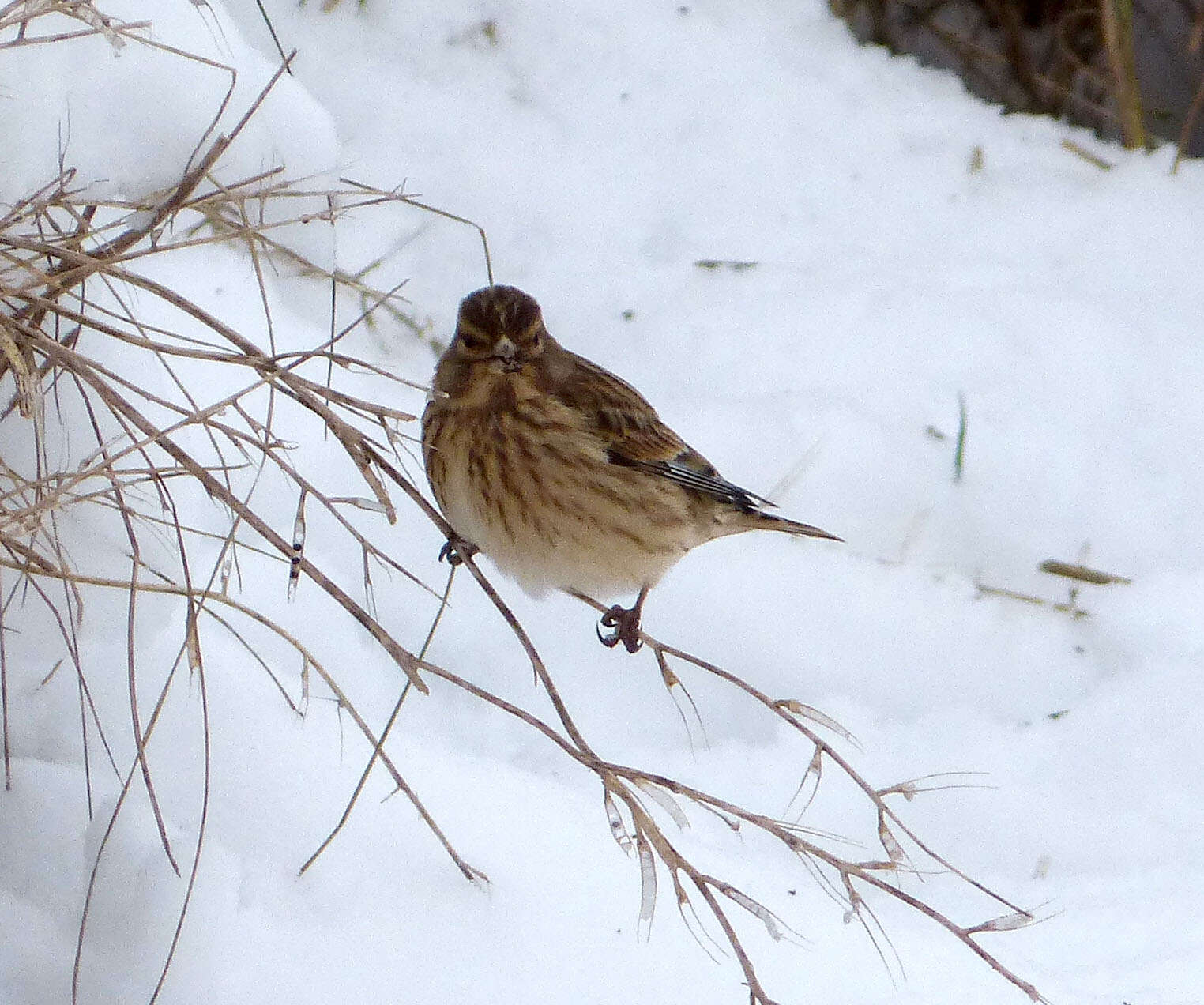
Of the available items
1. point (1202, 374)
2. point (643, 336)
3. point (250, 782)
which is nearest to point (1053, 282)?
point (1202, 374)

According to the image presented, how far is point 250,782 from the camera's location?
2967mm

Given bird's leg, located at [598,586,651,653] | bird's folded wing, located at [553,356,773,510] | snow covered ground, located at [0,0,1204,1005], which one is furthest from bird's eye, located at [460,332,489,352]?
bird's leg, located at [598,586,651,653]

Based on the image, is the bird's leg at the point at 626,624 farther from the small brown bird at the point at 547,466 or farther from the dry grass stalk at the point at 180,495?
the dry grass stalk at the point at 180,495

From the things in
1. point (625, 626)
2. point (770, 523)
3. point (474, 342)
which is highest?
point (474, 342)

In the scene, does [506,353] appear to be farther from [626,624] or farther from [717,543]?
[717,543]

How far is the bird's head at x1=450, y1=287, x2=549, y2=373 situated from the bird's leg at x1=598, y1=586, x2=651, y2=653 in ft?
2.25

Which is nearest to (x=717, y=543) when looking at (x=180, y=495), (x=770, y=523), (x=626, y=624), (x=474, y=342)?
(x=770, y=523)

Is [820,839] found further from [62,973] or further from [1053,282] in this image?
[1053,282]

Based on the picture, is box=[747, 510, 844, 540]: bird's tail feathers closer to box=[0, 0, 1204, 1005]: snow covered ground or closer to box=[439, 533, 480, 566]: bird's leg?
box=[0, 0, 1204, 1005]: snow covered ground

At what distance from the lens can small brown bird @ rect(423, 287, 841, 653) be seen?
335 cm

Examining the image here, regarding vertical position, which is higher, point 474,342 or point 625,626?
point 474,342

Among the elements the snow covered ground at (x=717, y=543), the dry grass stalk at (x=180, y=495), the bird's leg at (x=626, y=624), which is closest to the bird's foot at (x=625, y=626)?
the bird's leg at (x=626, y=624)

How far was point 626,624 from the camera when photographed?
12.2 ft

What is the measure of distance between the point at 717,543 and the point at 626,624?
1.11 meters
